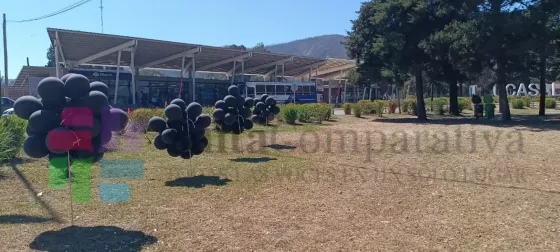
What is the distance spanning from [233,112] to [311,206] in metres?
7.56

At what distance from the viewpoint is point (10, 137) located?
36.7ft

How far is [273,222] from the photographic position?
6.14 metres

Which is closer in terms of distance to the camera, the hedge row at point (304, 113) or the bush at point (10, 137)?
the bush at point (10, 137)


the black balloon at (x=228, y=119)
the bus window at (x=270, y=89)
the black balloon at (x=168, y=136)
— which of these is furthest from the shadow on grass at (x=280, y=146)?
the bus window at (x=270, y=89)

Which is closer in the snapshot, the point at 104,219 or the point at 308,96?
the point at 104,219

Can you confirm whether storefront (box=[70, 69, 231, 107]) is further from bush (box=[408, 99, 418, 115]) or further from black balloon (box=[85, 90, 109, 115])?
black balloon (box=[85, 90, 109, 115])

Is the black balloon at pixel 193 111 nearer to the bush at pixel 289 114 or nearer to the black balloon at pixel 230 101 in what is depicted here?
the black balloon at pixel 230 101

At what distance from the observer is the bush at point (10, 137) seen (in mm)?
10344

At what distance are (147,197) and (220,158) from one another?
4.85 metres

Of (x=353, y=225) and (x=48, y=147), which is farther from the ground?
(x=48, y=147)

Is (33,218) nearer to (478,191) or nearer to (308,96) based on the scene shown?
(478,191)

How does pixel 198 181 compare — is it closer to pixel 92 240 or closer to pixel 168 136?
pixel 168 136

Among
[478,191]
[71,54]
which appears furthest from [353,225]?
[71,54]

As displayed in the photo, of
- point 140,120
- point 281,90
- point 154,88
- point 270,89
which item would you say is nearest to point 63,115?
point 140,120
